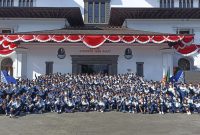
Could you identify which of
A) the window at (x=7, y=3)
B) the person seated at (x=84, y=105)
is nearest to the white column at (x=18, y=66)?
the window at (x=7, y=3)

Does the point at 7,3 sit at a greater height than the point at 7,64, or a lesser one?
greater

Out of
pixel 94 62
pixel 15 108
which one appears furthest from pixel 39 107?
pixel 94 62

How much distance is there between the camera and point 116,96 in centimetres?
2302

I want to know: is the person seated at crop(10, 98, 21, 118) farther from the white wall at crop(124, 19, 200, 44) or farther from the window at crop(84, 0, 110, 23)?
the window at crop(84, 0, 110, 23)

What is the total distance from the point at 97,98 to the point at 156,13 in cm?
1705

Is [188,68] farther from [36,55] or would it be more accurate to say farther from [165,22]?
[36,55]

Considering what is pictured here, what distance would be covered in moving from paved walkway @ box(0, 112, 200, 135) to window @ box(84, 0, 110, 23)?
69.0ft

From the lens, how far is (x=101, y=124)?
18.8m

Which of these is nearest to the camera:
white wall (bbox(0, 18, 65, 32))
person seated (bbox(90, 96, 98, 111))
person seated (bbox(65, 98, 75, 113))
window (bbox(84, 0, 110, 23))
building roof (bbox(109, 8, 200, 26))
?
person seated (bbox(65, 98, 75, 113))

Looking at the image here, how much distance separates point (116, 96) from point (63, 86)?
169 inches

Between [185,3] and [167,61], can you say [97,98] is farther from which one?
[185,3]

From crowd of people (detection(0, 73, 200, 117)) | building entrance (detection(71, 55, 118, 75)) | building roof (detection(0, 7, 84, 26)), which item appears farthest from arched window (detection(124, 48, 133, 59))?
crowd of people (detection(0, 73, 200, 117))

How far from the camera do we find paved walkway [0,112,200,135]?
16859 mm

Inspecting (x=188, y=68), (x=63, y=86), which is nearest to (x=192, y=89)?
(x=63, y=86)
